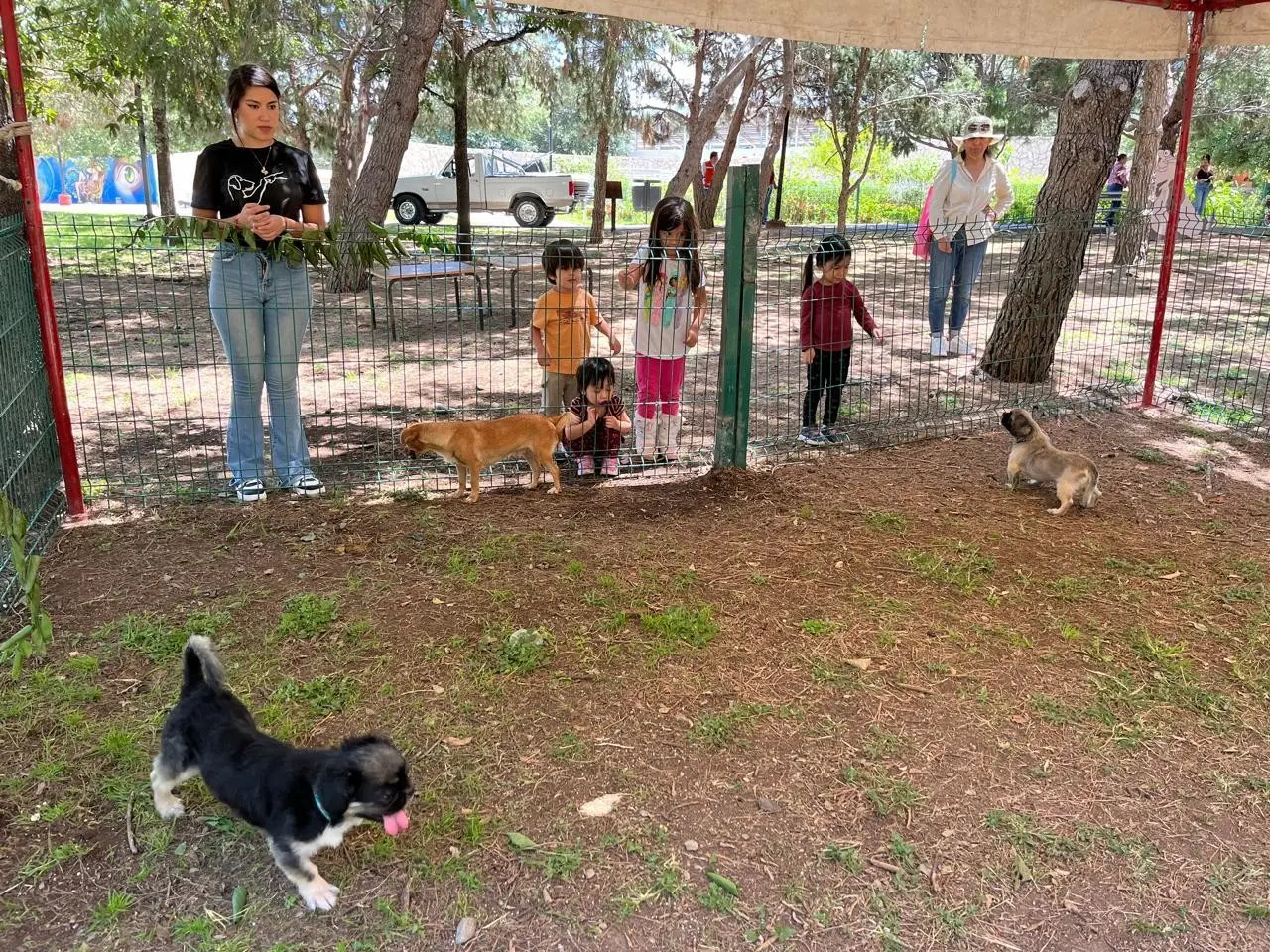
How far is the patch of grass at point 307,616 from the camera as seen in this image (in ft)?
11.9

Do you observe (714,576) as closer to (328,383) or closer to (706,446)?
(706,446)

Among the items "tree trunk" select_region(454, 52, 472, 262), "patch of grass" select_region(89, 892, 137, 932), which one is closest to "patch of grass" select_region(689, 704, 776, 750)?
"patch of grass" select_region(89, 892, 137, 932)

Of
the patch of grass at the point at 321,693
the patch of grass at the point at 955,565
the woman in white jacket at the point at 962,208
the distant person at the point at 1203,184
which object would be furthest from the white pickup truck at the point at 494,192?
the patch of grass at the point at 321,693

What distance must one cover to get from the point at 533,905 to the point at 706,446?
13.1 feet

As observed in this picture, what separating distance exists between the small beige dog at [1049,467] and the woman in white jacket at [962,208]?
248 centimetres

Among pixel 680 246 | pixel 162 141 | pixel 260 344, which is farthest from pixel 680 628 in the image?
pixel 162 141

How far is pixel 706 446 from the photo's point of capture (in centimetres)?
612

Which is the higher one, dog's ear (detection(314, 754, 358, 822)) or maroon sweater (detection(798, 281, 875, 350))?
maroon sweater (detection(798, 281, 875, 350))

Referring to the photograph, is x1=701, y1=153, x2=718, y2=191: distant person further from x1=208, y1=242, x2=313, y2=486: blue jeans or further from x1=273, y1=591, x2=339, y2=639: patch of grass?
x1=273, y1=591, x2=339, y2=639: patch of grass

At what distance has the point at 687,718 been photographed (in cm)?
319

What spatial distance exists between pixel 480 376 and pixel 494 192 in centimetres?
2025

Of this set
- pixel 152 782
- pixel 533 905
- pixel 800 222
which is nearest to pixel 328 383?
pixel 152 782

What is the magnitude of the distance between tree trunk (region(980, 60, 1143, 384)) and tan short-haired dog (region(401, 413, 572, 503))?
156 inches

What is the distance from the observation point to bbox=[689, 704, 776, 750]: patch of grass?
121 inches
